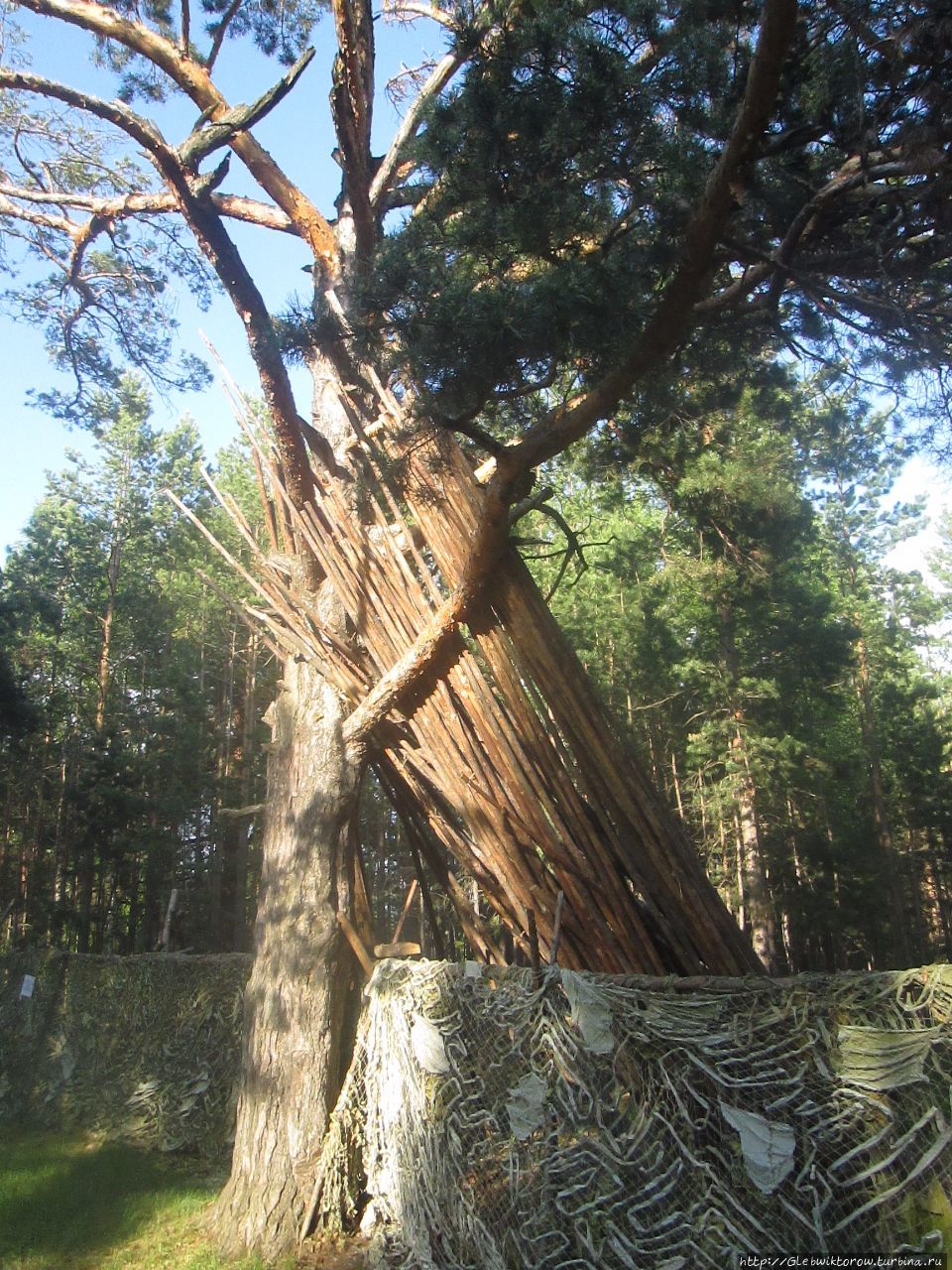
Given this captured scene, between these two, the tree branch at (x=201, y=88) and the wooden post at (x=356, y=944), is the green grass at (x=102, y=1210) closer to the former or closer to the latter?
the wooden post at (x=356, y=944)

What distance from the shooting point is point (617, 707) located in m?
16.1

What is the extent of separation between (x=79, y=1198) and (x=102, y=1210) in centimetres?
38

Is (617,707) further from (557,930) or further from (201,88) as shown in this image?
(557,930)

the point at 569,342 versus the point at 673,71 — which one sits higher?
the point at 673,71

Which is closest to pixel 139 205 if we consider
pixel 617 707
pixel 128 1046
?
pixel 128 1046

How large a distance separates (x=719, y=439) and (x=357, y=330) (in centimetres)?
389

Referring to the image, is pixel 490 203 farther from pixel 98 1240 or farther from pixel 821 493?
pixel 821 493

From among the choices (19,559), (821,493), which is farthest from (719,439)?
(19,559)

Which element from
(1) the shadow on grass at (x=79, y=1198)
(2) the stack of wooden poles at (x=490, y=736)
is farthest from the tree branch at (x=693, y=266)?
(1) the shadow on grass at (x=79, y=1198)

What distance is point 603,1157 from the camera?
3.12 meters

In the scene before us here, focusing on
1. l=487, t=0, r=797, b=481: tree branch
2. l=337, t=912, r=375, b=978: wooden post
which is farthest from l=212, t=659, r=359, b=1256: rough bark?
l=487, t=0, r=797, b=481: tree branch

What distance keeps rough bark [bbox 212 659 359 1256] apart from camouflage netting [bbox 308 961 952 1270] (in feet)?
2.60

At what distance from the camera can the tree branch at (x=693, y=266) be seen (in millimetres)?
3250

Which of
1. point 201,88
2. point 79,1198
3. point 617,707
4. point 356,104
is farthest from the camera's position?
point 617,707
